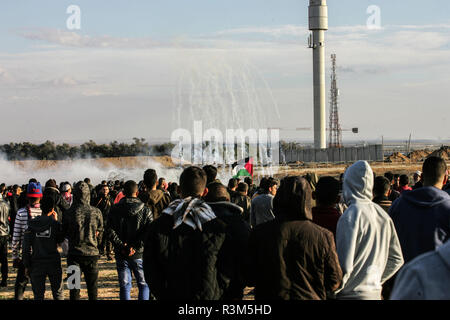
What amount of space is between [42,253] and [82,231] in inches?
24.7

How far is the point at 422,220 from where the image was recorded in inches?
253

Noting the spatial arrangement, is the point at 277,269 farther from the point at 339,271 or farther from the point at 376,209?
the point at 376,209

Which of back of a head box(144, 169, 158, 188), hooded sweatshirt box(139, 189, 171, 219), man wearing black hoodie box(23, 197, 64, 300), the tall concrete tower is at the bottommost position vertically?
man wearing black hoodie box(23, 197, 64, 300)

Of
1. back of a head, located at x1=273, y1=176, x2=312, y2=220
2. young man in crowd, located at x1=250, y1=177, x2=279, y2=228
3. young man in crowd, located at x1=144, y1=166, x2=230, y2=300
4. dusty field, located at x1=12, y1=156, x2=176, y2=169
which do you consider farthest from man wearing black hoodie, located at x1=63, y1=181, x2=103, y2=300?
dusty field, located at x1=12, y1=156, x2=176, y2=169

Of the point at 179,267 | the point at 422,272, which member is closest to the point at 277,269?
the point at 179,267

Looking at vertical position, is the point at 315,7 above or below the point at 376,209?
above

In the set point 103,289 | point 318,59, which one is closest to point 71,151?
point 318,59

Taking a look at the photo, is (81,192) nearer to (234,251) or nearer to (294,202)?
(234,251)

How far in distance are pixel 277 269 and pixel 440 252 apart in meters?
2.83

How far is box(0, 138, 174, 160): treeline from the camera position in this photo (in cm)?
10294

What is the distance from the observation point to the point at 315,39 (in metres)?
90.5

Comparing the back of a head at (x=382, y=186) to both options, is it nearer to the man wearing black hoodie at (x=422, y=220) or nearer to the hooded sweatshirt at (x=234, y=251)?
the man wearing black hoodie at (x=422, y=220)

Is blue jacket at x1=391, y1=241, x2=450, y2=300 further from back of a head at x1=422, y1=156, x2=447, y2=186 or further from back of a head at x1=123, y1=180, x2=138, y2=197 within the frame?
back of a head at x1=123, y1=180, x2=138, y2=197

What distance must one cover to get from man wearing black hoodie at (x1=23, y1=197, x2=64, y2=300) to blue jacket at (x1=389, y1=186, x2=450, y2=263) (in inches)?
195
